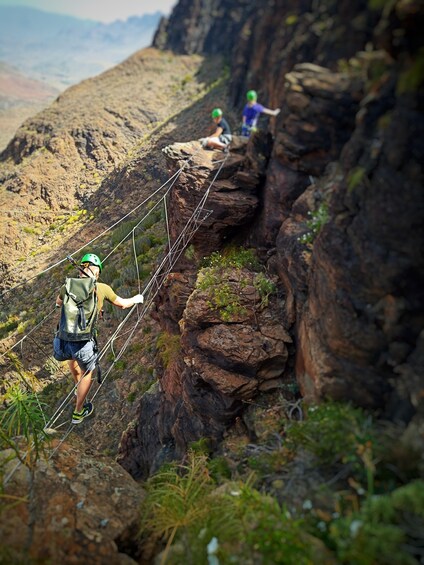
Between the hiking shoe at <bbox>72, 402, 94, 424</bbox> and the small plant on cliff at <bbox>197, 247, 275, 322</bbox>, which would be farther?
the small plant on cliff at <bbox>197, 247, 275, 322</bbox>

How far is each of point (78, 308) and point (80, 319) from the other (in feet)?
0.54

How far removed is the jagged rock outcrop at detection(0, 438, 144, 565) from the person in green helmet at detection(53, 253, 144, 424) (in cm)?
117

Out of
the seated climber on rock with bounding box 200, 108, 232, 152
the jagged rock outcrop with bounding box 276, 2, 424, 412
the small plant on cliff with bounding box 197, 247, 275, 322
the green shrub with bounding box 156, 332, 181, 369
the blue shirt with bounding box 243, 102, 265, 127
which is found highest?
the blue shirt with bounding box 243, 102, 265, 127

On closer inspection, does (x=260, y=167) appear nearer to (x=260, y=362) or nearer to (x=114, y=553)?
(x=260, y=362)

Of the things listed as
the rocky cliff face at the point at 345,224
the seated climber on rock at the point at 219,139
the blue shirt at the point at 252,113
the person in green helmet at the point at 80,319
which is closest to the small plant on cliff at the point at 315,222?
the rocky cliff face at the point at 345,224

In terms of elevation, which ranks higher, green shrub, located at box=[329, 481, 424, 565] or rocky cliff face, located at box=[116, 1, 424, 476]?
rocky cliff face, located at box=[116, 1, 424, 476]

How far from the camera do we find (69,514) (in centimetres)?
475

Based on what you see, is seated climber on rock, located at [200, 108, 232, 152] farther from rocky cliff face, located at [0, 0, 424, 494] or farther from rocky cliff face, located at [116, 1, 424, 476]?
rocky cliff face, located at [116, 1, 424, 476]

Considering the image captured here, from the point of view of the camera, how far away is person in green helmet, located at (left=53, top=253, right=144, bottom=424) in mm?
5805

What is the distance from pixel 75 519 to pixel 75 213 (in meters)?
27.0

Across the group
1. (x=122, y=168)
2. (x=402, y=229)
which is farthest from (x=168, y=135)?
(x=402, y=229)

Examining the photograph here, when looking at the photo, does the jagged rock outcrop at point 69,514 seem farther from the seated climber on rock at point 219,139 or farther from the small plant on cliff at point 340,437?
the seated climber on rock at point 219,139

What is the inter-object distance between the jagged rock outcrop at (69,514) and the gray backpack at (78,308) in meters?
1.74

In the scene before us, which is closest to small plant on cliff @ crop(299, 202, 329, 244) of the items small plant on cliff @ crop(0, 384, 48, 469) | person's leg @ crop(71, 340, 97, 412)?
person's leg @ crop(71, 340, 97, 412)
